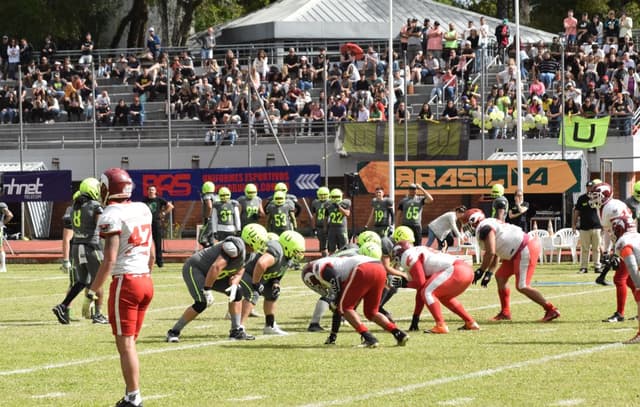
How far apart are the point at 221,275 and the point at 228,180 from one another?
60.4ft

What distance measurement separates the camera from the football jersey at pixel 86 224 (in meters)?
16.4

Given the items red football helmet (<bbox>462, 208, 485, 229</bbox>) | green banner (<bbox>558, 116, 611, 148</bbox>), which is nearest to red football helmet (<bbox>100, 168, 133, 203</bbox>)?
red football helmet (<bbox>462, 208, 485, 229</bbox>)

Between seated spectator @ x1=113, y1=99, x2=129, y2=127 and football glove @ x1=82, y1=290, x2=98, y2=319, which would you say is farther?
seated spectator @ x1=113, y1=99, x2=129, y2=127

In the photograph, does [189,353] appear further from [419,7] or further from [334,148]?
[419,7]

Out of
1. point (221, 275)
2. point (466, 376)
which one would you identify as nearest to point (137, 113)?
point (221, 275)

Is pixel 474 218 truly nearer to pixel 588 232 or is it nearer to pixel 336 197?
pixel 588 232

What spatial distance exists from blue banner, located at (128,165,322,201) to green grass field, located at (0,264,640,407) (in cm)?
1407

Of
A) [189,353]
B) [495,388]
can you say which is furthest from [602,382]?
[189,353]

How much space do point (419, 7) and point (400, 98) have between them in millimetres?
13446

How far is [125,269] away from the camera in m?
9.86

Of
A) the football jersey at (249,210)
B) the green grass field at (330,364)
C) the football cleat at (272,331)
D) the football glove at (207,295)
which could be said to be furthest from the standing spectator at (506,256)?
the football jersey at (249,210)

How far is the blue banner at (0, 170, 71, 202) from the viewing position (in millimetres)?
34031

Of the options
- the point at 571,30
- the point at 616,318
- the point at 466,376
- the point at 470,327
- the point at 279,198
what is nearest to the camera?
the point at 466,376

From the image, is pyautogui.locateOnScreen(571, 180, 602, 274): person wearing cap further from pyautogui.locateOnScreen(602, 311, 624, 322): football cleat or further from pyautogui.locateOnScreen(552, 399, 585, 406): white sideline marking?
pyautogui.locateOnScreen(552, 399, 585, 406): white sideline marking
